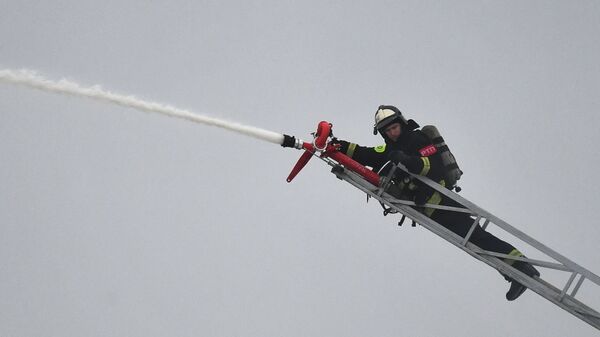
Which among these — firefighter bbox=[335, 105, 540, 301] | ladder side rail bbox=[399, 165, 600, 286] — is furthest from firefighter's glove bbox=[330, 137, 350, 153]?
ladder side rail bbox=[399, 165, 600, 286]

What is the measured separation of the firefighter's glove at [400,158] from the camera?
1766cm

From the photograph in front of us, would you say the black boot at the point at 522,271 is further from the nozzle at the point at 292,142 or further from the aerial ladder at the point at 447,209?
the nozzle at the point at 292,142

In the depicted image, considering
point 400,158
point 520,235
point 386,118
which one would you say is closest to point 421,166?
point 400,158

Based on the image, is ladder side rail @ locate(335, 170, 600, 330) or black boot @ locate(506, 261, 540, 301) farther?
black boot @ locate(506, 261, 540, 301)

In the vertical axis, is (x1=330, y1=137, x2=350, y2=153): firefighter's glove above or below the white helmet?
below

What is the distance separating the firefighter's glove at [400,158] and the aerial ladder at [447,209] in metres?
0.35

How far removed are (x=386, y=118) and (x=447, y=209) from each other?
2052 millimetres

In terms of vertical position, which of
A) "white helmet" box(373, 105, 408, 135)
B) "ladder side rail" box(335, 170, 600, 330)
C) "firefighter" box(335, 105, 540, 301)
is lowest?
"ladder side rail" box(335, 170, 600, 330)

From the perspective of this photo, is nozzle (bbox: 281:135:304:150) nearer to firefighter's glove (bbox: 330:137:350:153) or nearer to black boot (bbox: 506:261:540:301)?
firefighter's glove (bbox: 330:137:350:153)

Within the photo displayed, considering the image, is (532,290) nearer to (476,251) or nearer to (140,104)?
(476,251)

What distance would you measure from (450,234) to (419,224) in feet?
1.99

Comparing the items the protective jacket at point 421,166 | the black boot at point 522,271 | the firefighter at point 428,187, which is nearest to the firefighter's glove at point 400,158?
the protective jacket at point 421,166

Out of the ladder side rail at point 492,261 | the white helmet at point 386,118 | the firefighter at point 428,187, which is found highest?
the white helmet at point 386,118

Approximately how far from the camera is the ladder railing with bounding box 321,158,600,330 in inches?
698
